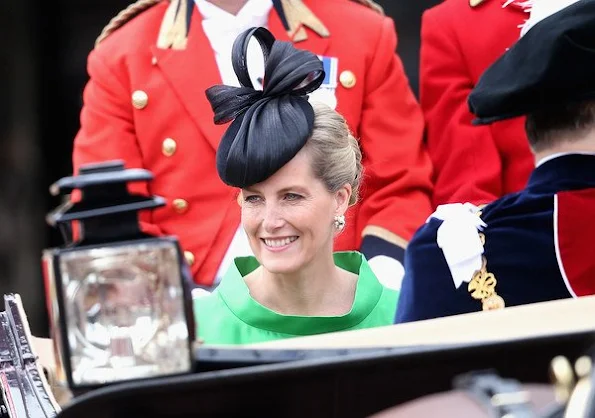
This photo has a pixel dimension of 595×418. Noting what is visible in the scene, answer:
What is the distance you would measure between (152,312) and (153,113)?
2.24 m

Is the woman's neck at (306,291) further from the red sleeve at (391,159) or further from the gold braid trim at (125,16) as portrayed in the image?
the gold braid trim at (125,16)

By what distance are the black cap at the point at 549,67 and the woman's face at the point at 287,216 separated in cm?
47

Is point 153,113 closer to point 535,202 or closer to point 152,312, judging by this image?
point 535,202

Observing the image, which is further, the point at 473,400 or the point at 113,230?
the point at 113,230

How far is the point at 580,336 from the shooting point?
1485 mm

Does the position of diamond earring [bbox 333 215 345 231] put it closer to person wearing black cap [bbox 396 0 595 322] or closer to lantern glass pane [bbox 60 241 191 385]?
person wearing black cap [bbox 396 0 595 322]

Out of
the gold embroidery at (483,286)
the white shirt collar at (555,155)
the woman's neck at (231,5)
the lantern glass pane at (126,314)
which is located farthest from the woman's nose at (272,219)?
the lantern glass pane at (126,314)

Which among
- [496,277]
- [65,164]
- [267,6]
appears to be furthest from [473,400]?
[65,164]

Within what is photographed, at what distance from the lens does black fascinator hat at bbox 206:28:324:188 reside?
286 cm

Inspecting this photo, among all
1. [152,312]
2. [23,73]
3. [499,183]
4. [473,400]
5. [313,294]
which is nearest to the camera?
[473,400]

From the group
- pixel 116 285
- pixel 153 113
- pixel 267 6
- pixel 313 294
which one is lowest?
pixel 313 294

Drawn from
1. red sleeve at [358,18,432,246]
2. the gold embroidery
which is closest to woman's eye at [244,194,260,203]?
the gold embroidery

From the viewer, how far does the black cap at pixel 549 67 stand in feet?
8.55

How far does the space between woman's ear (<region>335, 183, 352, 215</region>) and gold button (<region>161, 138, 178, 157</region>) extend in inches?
26.1
